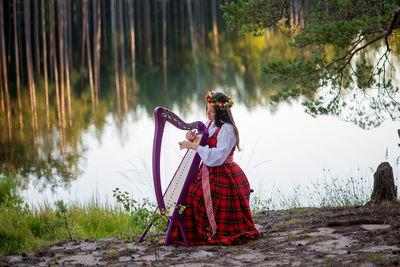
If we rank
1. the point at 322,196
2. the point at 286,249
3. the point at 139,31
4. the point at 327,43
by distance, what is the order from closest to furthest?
the point at 286,249, the point at 327,43, the point at 322,196, the point at 139,31

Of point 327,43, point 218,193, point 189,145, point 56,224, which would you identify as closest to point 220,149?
point 189,145

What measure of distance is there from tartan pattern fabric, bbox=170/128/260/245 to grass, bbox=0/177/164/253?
46.5 inches

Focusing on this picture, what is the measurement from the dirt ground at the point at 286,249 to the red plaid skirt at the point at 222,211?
13 centimetres

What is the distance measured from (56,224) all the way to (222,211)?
2.36 metres

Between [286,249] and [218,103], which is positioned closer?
[286,249]

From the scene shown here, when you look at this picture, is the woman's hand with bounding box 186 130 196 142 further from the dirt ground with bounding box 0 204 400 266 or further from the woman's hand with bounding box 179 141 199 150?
the dirt ground with bounding box 0 204 400 266

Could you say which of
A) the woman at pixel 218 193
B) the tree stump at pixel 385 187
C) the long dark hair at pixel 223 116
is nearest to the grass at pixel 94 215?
the tree stump at pixel 385 187

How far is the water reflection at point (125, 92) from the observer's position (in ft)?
30.6

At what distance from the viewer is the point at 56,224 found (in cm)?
532

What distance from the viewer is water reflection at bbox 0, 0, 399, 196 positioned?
9320 mm

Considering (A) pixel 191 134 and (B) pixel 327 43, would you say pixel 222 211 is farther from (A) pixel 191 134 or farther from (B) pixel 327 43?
(B) pixel 327 43

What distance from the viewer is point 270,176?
762 cm

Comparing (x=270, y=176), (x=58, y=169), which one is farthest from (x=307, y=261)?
(x=58, y=169)

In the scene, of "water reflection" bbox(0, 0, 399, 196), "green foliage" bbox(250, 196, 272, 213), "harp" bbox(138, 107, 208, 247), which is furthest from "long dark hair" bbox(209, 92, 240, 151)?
"green foliage" bbox(250, 196, 272, 213)
